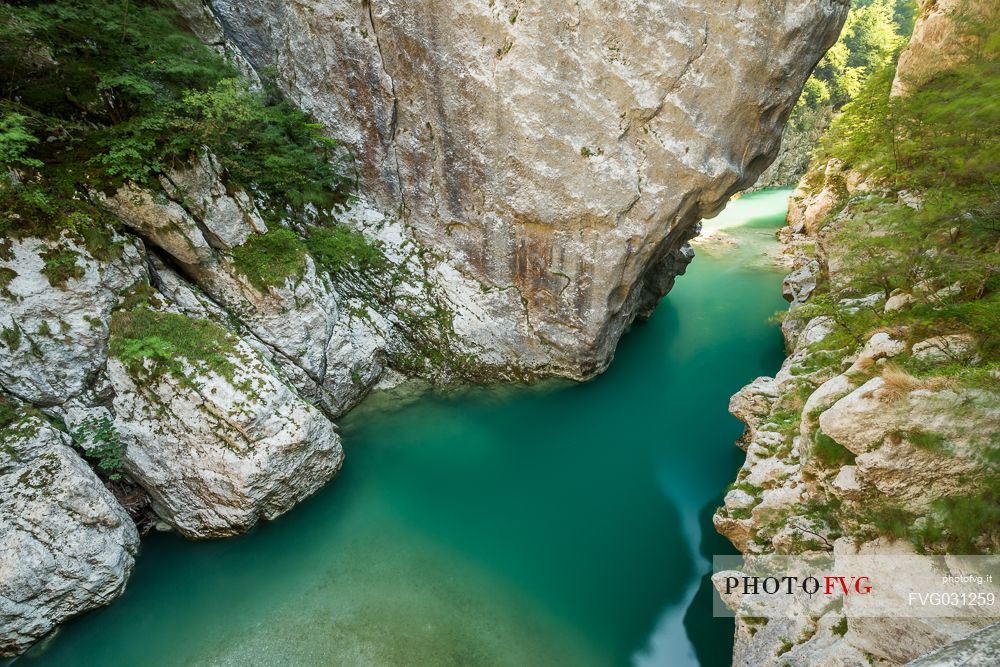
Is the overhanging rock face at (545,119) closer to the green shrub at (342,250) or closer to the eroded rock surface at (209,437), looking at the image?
the green shrub at (342,250)

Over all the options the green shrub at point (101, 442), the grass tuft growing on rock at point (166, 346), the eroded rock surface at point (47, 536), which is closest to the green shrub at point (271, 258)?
the grass tuft growing on rock at point (166, 346)

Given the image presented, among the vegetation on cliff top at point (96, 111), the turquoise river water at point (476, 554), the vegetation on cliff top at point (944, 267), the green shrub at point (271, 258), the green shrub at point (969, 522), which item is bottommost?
the turquoise river water at point (476, 554)

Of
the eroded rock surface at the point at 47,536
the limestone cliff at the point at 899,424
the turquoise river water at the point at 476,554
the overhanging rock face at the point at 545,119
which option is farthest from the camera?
the overhanging rock face at the point at 545,119

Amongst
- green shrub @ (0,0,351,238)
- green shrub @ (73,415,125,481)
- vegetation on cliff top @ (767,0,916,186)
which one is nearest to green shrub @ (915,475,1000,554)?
green shrub @ (0,0,351,238)

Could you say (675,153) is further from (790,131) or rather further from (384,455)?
(790,131)

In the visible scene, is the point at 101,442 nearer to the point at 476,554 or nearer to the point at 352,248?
the point at 352,248

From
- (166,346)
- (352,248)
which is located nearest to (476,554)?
(166,346)
